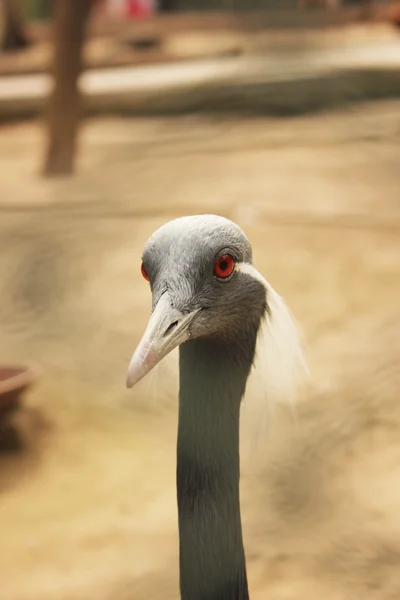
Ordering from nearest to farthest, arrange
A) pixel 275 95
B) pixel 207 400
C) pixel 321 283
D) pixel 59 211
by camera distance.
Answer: pixel 207 400 → pixel 321 283 → pixel 59 211 → pixel 275 95

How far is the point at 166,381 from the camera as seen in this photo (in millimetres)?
1680

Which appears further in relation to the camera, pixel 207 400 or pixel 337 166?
pixel 337 166

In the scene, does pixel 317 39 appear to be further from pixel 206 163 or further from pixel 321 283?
pixel 321 283

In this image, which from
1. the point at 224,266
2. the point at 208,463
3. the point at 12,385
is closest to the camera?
the point at 224,266

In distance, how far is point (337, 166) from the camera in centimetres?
396

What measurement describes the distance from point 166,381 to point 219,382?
12.5 inches

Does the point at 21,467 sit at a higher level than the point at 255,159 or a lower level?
lower

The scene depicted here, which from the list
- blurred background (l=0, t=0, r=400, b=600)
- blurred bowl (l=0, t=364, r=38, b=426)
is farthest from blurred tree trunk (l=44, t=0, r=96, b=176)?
blurred bowl (l=0, t=364, r=38, b=426)

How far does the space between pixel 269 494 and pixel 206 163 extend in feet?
7.70

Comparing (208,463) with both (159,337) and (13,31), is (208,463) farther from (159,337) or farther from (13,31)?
(13,31)

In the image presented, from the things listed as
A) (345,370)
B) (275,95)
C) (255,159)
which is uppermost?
(275,95)

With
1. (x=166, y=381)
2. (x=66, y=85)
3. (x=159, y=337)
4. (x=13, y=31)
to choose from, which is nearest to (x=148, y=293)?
(x=166, y=381)

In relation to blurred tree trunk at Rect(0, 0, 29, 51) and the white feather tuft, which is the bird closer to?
the white feather tuft

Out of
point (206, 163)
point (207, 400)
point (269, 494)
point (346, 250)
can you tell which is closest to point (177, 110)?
point (206, 163)
